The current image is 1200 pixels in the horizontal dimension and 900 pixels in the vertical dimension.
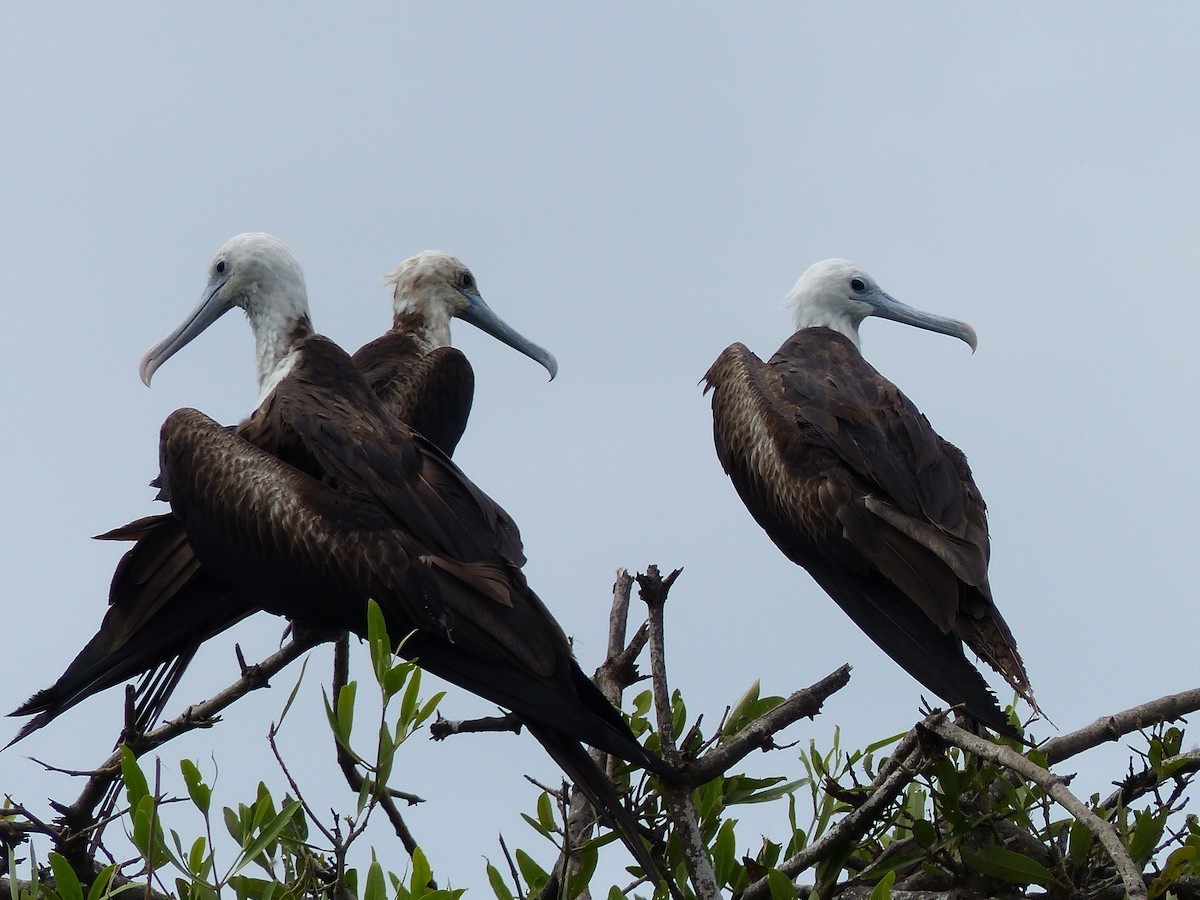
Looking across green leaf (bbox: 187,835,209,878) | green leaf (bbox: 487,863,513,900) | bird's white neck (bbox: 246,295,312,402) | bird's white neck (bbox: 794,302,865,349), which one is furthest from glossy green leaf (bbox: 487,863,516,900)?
bird's white neck (bbox: 794,302,865,349)

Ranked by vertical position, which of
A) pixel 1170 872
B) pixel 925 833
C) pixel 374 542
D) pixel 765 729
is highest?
pixel 374 542

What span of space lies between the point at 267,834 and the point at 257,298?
11.6ft

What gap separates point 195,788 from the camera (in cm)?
337

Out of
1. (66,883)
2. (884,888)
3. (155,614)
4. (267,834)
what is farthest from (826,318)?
(66,883)

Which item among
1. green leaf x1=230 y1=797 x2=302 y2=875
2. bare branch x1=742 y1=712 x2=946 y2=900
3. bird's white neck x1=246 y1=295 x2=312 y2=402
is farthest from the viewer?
bird's white neck x1=246 y1=295 x2=312 y2=402

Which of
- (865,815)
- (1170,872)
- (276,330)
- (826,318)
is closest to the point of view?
(1170,872)

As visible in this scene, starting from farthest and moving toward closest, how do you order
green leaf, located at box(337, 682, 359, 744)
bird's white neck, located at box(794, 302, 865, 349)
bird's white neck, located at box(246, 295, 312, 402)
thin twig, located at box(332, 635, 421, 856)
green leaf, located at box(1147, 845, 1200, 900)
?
bird's white neck, located at box(794, 302, 865, 349)
bird's white neck, located at box(246, 295, 312, 402)
thin twig, located at box(332, 635, 421, 856)
green leaf, located at box(1147, 845, 1200, 900)
green leaf, located at box(337, 682, 359, 744)

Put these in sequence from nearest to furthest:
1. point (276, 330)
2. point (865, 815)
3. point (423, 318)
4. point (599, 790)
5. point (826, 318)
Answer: point (865, 815)
point (599, 790)
point (276, 330)
point (826, 318)
point (423, 318)

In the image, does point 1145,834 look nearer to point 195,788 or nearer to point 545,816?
point 545,816

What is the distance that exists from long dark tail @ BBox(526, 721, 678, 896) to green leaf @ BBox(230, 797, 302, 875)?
0.98 metres

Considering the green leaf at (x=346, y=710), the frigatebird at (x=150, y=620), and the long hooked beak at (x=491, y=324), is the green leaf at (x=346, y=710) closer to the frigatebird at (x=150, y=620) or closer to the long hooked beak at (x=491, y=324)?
the frigatebird at (x=150, y=620)

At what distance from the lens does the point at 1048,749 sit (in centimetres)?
404

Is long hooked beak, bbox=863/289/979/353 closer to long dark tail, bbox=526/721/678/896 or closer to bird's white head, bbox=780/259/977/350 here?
bird's white head, bbox=780/259/977/350

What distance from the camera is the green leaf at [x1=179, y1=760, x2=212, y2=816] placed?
11.1 feet
